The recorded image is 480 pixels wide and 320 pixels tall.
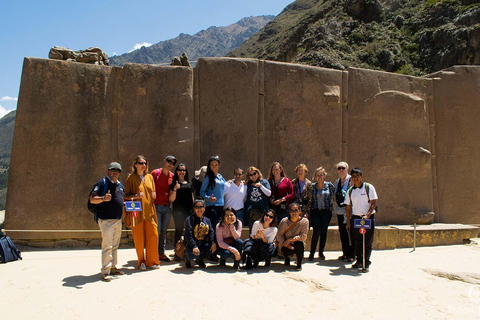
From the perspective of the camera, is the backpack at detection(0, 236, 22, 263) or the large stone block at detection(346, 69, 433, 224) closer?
the backpack at detection(0, 236, 22, 263)

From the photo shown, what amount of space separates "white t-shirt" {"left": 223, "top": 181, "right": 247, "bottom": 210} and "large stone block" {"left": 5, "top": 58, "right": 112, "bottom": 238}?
2314mm

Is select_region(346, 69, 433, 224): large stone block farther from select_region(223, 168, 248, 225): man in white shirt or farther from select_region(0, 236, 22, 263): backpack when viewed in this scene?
select_region(0, 236, 22, 263): backpack

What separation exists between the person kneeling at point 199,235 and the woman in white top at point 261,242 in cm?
47

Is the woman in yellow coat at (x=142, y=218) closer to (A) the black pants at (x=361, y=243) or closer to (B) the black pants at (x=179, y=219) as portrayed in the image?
(B) the black pants at (x=179, y=219)

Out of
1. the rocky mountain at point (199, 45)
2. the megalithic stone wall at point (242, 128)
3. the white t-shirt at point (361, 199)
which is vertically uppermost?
the rocky mountain at point (199, 45)

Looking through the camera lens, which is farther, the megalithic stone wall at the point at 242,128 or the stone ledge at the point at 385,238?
the megalithic stone wall at the point at 242,128

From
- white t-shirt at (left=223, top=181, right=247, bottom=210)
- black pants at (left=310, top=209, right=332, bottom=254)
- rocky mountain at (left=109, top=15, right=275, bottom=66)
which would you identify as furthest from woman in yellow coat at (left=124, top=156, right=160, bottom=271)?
rocky mountain at (left=109, top=15, right=275, bottom=66)

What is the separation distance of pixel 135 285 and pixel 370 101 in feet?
18.6

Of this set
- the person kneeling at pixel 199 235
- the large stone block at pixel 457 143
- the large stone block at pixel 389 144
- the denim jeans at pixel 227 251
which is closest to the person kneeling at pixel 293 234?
the denim jeans at pixel 227 251

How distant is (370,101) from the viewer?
766cm

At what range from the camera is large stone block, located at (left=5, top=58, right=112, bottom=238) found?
6.25 meters

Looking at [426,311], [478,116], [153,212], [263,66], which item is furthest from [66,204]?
[478,116]

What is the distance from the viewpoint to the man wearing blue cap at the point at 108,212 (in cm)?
448

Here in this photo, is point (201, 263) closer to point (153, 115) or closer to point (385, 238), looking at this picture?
point (153, 115)
